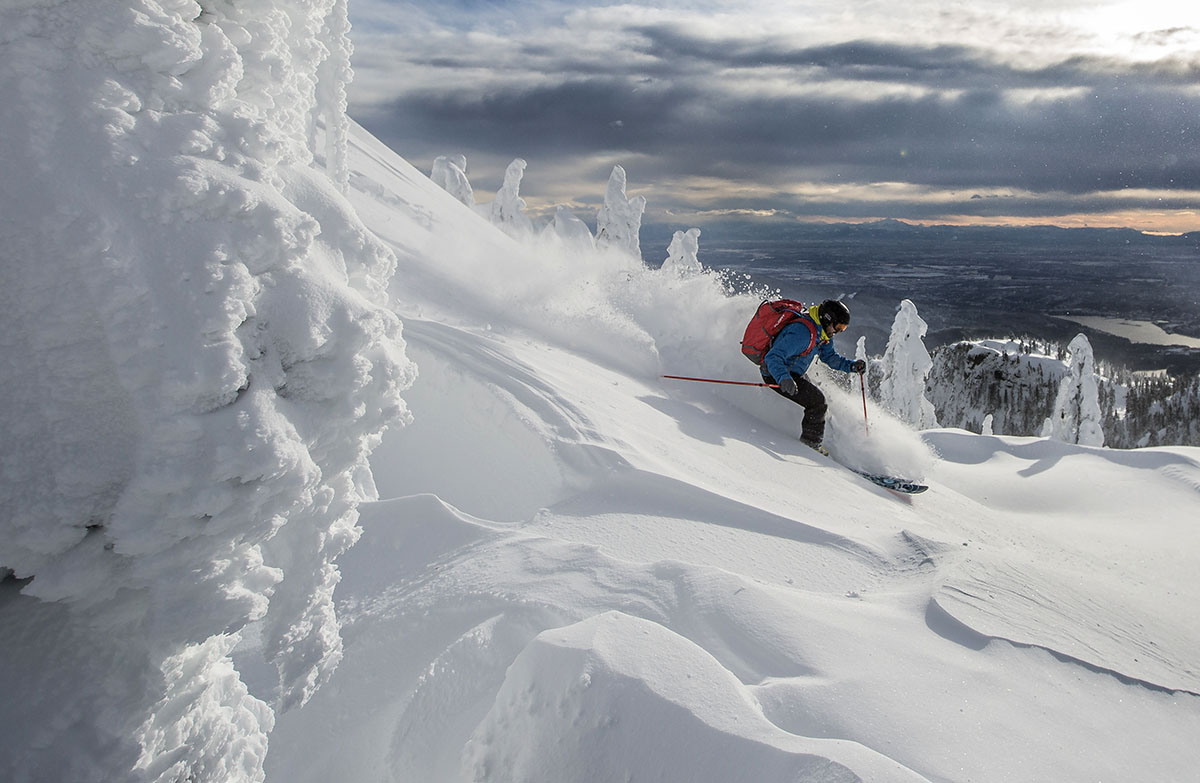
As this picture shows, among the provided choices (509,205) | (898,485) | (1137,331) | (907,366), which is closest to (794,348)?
(898,485)

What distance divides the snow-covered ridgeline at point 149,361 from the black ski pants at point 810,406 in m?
6.03

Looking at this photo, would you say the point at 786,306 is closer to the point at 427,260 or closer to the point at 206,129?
the point at 427,260

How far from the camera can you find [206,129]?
1.97 m

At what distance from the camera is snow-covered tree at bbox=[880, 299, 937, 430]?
3516 cm

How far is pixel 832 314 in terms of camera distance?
24.8ft

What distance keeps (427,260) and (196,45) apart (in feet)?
27.6

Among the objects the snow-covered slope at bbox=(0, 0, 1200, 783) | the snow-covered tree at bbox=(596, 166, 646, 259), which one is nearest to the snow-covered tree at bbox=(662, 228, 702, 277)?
the snow-covered tree at bbox=(596, 166, 646, 259)

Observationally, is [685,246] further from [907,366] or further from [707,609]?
[707,609]

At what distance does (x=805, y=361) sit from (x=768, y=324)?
2.00 ft

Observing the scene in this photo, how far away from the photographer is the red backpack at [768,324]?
7508mm

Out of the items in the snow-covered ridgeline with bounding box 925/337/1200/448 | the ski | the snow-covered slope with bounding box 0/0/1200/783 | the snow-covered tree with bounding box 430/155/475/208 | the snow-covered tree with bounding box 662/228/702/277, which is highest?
the snow-covered tree with bounding box 430/155/475/208

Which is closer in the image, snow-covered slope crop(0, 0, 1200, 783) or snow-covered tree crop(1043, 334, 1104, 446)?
snow-covered slope crop(0, 0, 1200, 783)

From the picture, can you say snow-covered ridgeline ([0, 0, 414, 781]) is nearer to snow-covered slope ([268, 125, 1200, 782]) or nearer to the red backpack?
snow-covered slope ([268, 125, 1200, 782])

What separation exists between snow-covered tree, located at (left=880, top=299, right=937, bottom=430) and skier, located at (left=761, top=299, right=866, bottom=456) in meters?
30.3
